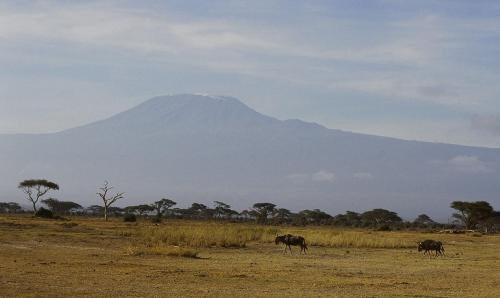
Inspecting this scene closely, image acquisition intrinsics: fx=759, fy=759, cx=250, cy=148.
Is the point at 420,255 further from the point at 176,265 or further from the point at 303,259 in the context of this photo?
the point at 176,265

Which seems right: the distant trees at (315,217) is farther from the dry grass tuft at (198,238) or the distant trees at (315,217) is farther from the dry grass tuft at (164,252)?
the dry grass tuft at (164,252)

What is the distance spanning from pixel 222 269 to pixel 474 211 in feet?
216

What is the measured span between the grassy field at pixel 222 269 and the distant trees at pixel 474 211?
46.4m

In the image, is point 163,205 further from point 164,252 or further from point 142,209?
point 164,252

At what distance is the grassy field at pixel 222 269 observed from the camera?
57.7 ft

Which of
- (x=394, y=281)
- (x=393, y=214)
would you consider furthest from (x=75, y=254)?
(x=393, y=214)

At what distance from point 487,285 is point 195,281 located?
778cm

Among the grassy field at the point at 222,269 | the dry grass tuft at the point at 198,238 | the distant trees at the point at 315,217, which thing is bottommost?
the grassy field at the point at 222,269

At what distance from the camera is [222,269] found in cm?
2327

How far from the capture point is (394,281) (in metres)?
20.7

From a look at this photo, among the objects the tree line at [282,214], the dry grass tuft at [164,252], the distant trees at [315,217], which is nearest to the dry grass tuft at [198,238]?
the dry grass tuft at [164,252]

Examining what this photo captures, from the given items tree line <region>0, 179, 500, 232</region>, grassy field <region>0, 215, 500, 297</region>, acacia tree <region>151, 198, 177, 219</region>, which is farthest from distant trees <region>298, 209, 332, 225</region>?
grassy field <region>0, 215, 500, 297</region>

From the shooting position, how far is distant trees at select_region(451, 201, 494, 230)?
83625mm

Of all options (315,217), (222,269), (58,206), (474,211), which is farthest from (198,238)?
(58,206)
